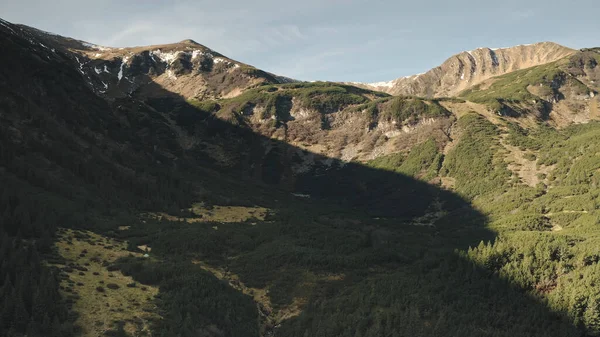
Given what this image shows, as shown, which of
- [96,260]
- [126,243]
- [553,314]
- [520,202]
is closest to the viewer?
[553,314]

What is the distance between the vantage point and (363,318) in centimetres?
4672

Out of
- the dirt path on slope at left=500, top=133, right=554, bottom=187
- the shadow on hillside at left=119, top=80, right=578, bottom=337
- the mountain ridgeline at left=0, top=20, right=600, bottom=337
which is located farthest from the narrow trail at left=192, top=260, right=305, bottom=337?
the dirt path on slope at left=500, top=133, right=554, bottom=187

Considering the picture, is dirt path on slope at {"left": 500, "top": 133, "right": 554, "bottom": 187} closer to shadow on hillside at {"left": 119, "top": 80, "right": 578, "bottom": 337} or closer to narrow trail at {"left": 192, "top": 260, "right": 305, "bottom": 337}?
shadow on hillside at {"left": 119, "top": 80, "right": 578, "bottom": 337}

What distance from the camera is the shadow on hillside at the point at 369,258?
Result: 1774 inches

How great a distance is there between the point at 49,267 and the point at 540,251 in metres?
60.8

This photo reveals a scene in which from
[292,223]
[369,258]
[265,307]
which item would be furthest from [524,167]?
[265,307]

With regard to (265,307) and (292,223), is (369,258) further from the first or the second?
(292,223)

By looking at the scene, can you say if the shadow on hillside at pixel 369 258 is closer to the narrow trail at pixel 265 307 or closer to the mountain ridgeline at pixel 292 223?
the mountain ridgeline at pixel 292 223

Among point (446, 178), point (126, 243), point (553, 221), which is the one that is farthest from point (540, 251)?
point (446, 178)

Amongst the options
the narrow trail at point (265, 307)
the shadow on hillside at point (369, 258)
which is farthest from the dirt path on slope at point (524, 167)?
the narrow trail at point (265, 307)

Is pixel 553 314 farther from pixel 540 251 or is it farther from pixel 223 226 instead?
pixel 223 226

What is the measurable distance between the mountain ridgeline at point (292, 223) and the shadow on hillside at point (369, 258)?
14.2 inches

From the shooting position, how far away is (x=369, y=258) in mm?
75188

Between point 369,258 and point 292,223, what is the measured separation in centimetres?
3306
